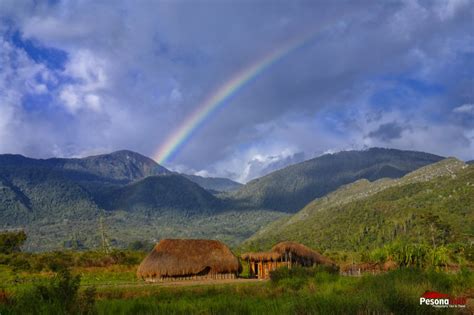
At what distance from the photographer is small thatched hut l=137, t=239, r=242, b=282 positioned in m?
29.3

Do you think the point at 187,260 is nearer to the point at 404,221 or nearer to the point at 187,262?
the point at 187,262

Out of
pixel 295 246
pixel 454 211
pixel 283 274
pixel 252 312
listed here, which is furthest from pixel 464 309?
pixel 454 211

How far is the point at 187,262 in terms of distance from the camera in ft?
97.6

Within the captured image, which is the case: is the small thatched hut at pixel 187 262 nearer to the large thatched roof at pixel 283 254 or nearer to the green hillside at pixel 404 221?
the large thatched roof at pixel 283 254

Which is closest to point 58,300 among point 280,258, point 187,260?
point 187,260

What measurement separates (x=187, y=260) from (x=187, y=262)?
0.16 meters

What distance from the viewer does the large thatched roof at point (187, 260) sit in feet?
96.2

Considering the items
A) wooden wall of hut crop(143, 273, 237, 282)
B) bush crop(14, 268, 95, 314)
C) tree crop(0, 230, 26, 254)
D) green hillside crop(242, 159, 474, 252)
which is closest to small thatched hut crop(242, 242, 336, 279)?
wooden wall of hut crop(143, 273, 237, 282)

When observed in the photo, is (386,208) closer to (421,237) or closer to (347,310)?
(421,237)

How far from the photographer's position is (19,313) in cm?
680

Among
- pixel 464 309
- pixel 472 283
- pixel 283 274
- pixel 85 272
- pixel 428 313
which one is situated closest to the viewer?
pixel 428 313

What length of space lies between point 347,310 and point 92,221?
18599 cm

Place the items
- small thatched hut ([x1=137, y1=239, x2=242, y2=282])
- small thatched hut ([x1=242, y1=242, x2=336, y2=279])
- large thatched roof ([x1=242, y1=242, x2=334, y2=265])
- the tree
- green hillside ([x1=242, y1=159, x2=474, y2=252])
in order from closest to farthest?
small thatched hut ([x1=137, y1=239, x2=242, y2=282]) < small thatched hut ([x1=242, y1=242, x2=336, y2=279]) < large thatched roof ([x1=242, y1=242, x2=334, y2=265]) < the tree < green hillside ([x1=242, y1=159, x2=474, y2=252])

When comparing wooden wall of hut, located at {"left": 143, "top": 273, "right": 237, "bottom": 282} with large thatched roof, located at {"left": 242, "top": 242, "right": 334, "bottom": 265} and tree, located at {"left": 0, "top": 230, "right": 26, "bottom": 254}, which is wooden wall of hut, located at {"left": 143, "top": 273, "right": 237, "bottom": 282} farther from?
tree, located at {"left": 0, "top": 230, "right": 26, "bottom": 254}
